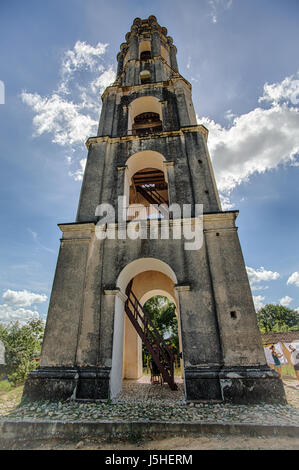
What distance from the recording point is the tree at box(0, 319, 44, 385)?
14.4 meters

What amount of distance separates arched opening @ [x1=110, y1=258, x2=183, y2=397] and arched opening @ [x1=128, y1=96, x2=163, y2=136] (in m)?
7.59

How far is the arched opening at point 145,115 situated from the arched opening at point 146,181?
2010mm

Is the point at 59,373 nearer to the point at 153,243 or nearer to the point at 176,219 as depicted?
the point at 153,243

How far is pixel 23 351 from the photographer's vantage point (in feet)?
52.0

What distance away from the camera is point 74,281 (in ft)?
25.3

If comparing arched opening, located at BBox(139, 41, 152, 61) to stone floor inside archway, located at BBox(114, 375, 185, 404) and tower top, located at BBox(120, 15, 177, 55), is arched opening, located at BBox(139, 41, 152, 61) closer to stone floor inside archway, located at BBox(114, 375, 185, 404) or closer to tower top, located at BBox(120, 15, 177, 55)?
tower top, located at BBox(120, 15, 177, 55)

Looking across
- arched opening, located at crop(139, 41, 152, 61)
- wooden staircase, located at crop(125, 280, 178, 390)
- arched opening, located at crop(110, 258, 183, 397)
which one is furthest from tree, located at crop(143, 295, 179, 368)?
arched opening, located at crop(139, 41, 152, 61)

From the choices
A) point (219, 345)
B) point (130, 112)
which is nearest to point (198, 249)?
point (219, 345)

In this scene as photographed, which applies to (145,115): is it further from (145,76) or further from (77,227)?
A: (77,227)

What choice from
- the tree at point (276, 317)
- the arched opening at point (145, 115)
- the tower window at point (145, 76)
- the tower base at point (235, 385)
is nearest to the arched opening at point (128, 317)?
the tower base at point (235, 385)

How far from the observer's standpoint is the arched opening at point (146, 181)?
10.8 meters

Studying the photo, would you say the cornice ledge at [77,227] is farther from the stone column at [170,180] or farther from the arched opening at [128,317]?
the stone column at [170,180]
